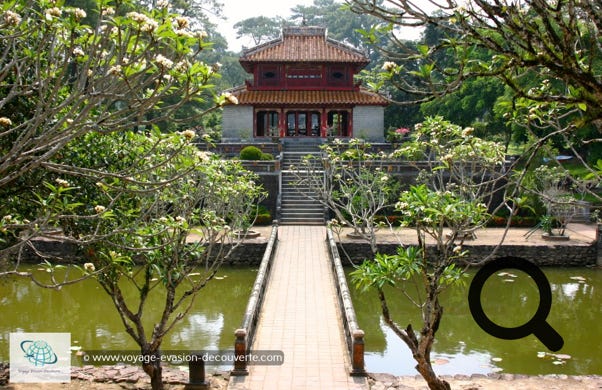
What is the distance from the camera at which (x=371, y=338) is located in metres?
12.6

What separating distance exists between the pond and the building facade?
15367mm

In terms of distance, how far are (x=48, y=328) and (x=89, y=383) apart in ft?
15.6

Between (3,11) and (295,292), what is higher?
(3,11)

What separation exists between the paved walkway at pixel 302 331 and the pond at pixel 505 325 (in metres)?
1.05

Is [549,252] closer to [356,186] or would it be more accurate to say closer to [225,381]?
[356,186]

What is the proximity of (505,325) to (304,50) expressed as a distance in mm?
22404

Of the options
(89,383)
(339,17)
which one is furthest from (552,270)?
(339,17)

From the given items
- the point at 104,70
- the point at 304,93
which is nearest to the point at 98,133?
the point at 104,70

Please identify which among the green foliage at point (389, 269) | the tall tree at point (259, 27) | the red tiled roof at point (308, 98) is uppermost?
the tall tree at point (259, 27)

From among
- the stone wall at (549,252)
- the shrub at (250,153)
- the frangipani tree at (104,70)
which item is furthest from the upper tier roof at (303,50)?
the frangipani tree at (104,70)

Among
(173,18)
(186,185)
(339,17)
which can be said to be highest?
(339,17)

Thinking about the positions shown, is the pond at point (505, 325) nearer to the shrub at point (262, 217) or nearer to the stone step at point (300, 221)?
the stone step at point (300, 221)

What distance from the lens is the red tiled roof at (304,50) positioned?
32.0m

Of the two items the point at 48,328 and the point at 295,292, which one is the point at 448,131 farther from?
the point at 48,328
